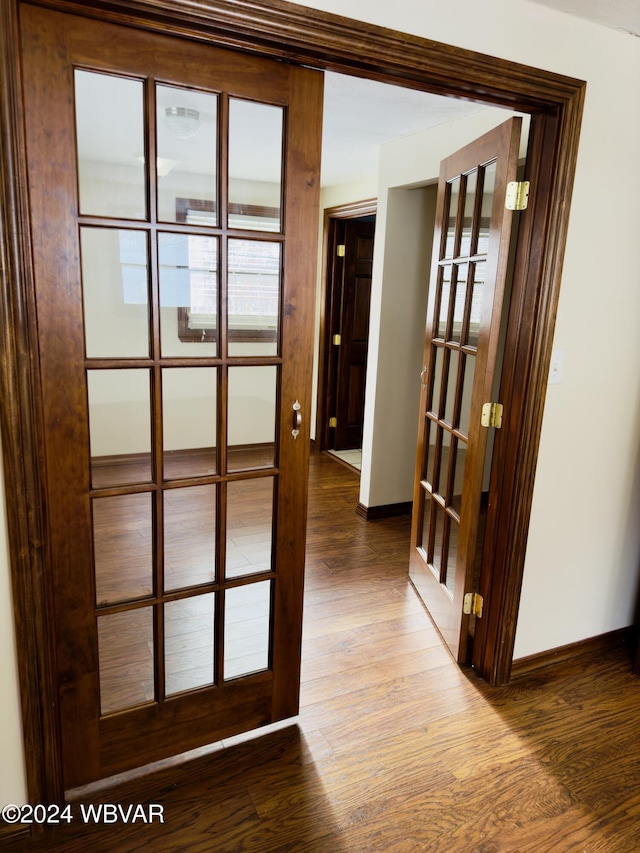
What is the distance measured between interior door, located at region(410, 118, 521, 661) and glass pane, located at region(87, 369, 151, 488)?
4.04ft

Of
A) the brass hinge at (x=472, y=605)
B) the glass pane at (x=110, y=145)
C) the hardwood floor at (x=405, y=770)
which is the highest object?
the glass pane at (x=110, y=145)

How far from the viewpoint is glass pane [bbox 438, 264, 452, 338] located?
257 cm

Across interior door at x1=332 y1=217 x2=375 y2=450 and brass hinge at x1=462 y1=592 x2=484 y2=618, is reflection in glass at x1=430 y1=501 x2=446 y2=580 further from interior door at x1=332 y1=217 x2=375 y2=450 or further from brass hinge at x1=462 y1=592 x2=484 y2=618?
interior door at x1=332 y1=217 x2=375 y2=450

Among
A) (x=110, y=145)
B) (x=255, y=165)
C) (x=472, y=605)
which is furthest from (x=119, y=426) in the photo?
(x=472, y=605)

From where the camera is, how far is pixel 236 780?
181 cm

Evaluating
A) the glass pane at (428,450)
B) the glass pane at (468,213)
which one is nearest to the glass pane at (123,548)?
the glass pane at (428,450)

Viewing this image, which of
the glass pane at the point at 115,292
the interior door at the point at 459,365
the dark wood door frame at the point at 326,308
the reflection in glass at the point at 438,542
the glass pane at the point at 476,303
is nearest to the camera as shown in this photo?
the glass pane at the point at 115,292

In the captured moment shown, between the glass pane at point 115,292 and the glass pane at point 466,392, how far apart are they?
1363 mm

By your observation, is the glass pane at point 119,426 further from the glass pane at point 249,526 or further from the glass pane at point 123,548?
the glass pane at point 249,526

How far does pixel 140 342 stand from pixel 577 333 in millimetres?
1514

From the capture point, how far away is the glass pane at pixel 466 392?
2.39 m

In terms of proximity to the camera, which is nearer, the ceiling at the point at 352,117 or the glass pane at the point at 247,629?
the ceiling at the point at 352,117

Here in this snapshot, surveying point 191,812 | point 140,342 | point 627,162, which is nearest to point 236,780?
point 191,812

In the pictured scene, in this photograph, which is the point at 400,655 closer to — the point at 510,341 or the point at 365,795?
the point at 365,795
